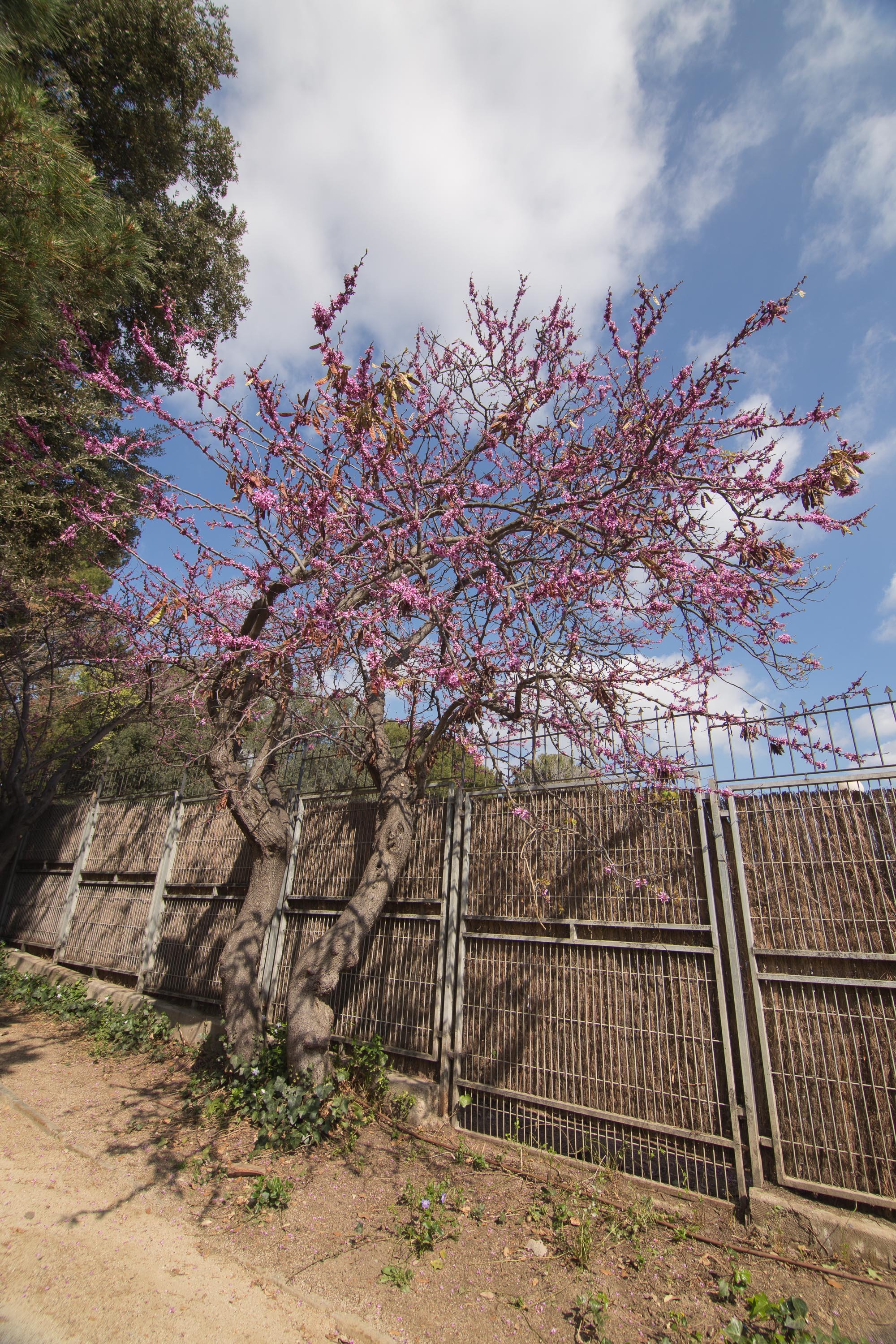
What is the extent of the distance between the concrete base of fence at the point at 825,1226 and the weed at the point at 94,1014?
558 centimetres

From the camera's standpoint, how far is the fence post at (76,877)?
10086 millimetres

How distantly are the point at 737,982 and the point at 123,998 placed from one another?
7141 mm

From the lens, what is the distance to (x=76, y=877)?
10.4 metres

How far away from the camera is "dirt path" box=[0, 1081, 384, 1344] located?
105 inches

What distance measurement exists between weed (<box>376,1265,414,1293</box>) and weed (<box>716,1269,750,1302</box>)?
1.41 metres

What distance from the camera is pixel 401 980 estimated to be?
5.43 meters

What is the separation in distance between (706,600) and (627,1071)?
3.07 meters

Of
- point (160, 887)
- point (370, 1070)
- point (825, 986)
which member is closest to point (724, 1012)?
point (825, 986)

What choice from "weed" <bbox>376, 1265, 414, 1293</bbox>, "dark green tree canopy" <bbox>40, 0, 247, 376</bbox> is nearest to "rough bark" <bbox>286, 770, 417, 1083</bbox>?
"weed" <bbox>376, 1265, 414, 1293</bbox>

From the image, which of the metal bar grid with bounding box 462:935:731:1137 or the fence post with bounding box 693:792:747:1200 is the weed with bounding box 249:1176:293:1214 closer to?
the metal bar grid with bounding box 462:935:731:1137

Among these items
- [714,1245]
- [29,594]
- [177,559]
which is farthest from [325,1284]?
[29,594]

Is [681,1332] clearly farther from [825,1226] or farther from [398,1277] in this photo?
[398,1277]

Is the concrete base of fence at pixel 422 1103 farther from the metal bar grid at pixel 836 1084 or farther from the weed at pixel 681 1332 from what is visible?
the metal bar grid at pixel 836 1084

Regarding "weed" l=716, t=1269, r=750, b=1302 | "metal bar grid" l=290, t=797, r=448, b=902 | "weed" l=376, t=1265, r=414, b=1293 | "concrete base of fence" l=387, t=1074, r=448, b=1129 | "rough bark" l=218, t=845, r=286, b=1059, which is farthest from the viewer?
"metal bar grid" l=290, t=797, r=448, b=902
